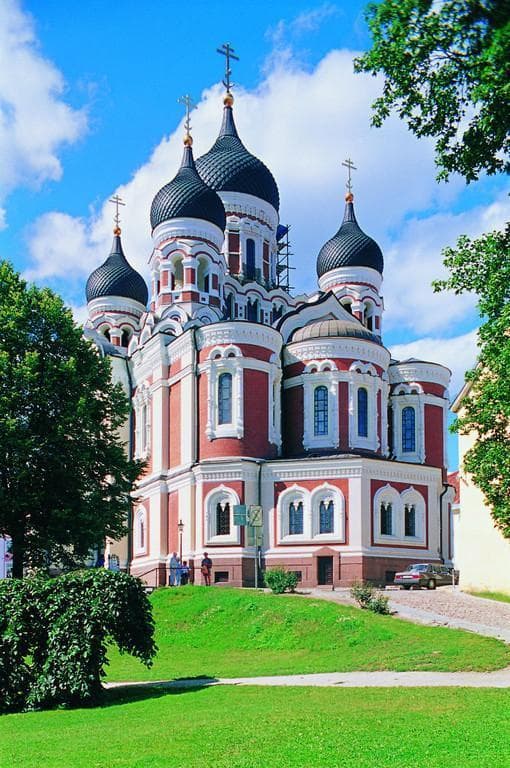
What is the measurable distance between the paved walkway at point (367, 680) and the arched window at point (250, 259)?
35.7m

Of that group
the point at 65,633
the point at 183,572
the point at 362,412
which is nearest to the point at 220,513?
the point at 183,572

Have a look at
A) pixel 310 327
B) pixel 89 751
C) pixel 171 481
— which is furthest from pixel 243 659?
pixel 310 327

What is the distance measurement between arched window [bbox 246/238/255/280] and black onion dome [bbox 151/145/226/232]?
3.72m

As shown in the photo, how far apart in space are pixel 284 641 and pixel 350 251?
3416 centimetres

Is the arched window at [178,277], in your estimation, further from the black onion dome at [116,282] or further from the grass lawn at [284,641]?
the grass lawn at [284,641]

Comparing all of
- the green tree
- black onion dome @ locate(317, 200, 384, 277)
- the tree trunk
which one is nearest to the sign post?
the green tree

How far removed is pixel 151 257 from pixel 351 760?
136 feet

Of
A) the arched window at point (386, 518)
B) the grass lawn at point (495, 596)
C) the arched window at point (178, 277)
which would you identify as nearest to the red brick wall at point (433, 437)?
the arched window at point (386, 518)

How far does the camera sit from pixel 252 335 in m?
42.3

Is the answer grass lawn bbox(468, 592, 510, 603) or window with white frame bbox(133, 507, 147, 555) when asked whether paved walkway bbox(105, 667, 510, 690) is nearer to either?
grass lawn bbox(468, 592, 510, 603)

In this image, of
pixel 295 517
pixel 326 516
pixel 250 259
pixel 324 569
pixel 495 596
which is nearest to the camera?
pixel 495 596

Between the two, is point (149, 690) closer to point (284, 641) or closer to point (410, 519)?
point (284, 641)

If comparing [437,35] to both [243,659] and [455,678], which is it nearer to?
[455,678]

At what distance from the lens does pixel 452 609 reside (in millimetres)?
27141
